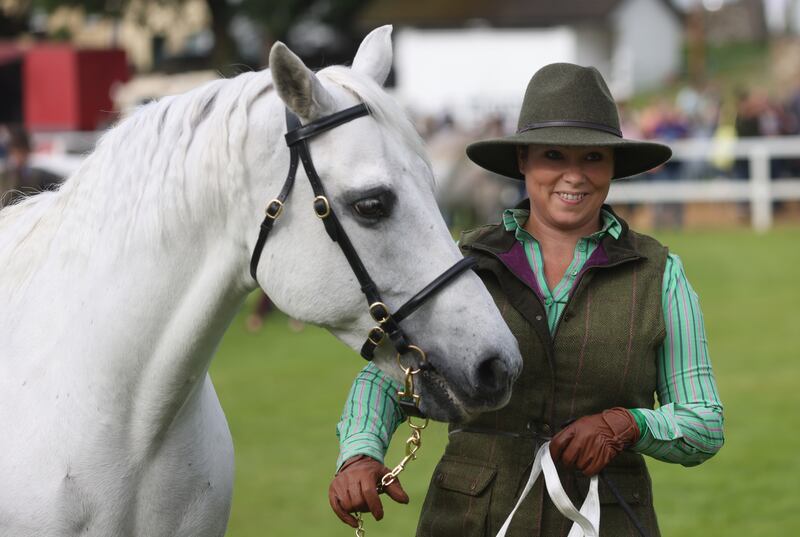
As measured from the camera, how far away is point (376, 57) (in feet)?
9.86

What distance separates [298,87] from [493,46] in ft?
120

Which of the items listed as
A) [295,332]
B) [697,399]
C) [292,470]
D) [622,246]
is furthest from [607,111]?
[295,332]

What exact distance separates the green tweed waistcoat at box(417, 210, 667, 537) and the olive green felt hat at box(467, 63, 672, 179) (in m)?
0.22

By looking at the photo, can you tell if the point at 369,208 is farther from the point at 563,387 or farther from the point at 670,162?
the point at 670,162

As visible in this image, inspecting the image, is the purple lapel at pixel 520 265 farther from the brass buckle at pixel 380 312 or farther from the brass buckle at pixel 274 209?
the brass buckle at pixel 274 209

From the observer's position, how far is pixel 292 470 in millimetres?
6777

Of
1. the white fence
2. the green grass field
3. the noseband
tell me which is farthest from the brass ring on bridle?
the white fence

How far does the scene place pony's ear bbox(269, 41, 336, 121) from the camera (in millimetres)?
2557

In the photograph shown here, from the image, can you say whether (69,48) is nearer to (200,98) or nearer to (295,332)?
(295,332)

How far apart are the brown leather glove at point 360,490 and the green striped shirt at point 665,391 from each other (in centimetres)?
6

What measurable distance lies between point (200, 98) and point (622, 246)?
3.72ft

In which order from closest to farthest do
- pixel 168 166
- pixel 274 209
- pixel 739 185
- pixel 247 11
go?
pixel 274 209, pixel 168 166, pixel 739 185, pixel 247 11

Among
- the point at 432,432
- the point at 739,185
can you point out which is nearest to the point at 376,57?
the point at 432,432

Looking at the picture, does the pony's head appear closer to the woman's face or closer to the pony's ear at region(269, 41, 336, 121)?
the pony's ear at region(269, 41, 336, 121)
